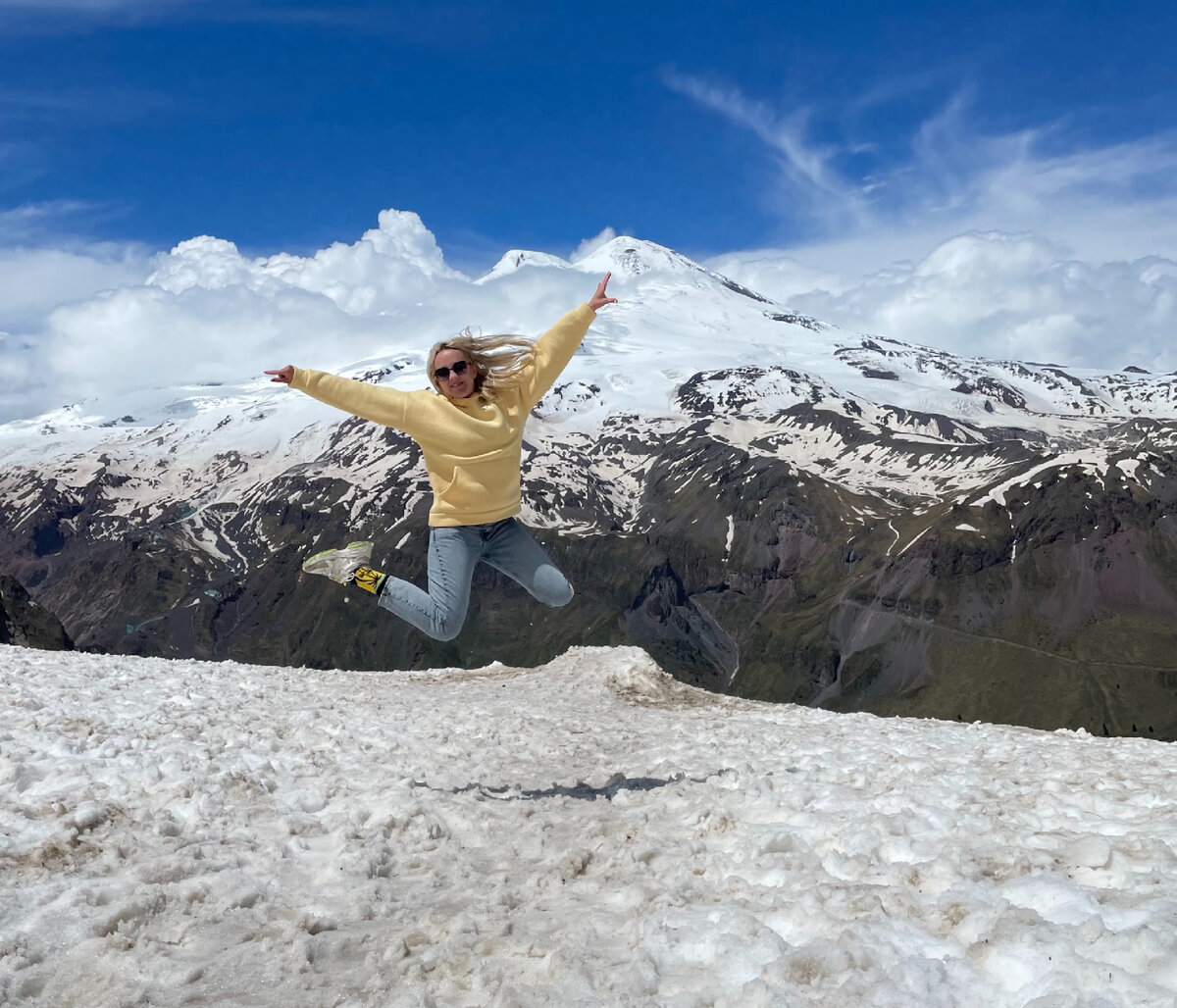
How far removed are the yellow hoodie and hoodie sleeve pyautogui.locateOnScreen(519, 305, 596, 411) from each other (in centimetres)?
2

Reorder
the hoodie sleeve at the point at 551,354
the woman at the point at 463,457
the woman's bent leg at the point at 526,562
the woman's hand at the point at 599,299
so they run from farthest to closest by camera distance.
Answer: the woman's hand at the point at 599,299, the hoodie sleeve at the point at 551,354, the woman's bent leg at the point at 526,562, the woman at the point at 463,457

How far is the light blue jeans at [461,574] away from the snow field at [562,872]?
2.40 metres

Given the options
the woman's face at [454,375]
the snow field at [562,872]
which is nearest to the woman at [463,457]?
the woman's face at [454,375]

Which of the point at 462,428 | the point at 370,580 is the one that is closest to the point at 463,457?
the point at 462,428

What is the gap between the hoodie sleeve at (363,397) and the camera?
11.9 metres

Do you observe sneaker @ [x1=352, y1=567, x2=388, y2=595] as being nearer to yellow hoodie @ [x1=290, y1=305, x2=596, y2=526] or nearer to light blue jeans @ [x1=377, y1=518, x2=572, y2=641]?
light blue jeans @ [x1=377, y1=518, x2=572, y2=641]

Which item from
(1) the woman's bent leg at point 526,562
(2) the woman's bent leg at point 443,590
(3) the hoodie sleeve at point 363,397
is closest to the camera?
(3) the hoodie sleeve at point 363,397

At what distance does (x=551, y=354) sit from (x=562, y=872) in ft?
22.7

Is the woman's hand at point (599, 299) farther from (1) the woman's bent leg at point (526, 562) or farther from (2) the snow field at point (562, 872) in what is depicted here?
(2) the snow field at point (562, 872)

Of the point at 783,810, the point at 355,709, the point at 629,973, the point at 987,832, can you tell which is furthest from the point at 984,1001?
the point at 355,709

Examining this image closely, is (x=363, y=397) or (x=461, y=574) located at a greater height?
(x=363, y=397)

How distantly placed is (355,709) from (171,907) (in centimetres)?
1213

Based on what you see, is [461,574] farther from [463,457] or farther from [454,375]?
[454,375]

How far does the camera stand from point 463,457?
12242 millimetres
